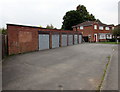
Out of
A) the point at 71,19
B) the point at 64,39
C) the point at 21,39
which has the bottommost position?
the point at 21,39

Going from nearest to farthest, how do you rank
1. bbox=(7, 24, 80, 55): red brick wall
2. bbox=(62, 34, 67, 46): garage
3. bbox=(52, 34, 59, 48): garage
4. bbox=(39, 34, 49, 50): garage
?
1. bbox=(7, 24, 80, 55): red brick wall
2. bbox=(39, 34, 49, 50): garage
3. bbox=(52, 34, 59, 48): garage
4. bbox=(62, 34, 67, 46): garage

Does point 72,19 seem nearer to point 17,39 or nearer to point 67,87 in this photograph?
point 17,39

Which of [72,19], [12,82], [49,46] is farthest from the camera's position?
[72,19]

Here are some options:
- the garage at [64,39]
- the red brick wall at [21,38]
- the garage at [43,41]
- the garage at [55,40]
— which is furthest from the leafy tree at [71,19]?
the red brick wall at [21,38]

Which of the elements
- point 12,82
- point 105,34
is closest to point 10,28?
point 12,82

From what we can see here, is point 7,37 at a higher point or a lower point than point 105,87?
higher

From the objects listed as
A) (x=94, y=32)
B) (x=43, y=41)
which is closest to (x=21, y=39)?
(x=43, y=41)

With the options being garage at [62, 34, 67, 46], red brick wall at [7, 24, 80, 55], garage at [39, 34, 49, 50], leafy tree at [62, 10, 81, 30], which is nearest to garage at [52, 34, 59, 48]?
garage at [39, 34, 49, 50]

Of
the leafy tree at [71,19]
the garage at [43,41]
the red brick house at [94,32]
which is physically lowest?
the garage at [43,41]

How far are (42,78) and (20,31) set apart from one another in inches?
365

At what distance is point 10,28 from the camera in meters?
11.6

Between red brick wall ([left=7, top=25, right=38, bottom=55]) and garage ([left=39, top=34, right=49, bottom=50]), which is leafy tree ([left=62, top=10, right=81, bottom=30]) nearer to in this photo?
garage ([left=39, top=34, right=49, bottom=50])

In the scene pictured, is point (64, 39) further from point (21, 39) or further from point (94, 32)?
point (94, 32)

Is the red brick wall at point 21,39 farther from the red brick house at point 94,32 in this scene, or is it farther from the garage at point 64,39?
the red brick house at point 94,32
